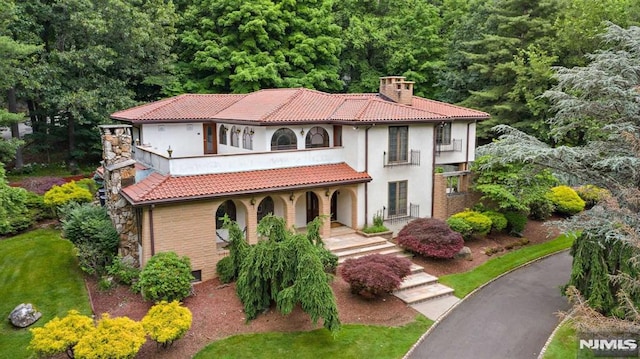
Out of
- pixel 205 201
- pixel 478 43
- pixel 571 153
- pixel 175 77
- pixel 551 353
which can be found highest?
pixel 478 43

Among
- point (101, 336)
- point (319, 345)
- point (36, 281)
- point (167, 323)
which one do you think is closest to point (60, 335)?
point (101, 336)

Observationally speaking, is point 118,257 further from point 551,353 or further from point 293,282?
point 551,353

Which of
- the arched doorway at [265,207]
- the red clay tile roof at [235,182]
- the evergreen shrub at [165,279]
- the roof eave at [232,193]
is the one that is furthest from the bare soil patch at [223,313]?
the arched doorway at [265,207]

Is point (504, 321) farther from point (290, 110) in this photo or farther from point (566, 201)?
point (566, 201)

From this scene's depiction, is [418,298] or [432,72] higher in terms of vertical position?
[432,72]

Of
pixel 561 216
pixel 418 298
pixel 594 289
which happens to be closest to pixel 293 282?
pixel 418 298

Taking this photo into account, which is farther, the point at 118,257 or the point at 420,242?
the point at 420,242
